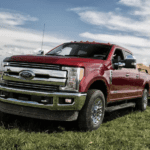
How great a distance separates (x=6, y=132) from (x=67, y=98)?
3.90ft

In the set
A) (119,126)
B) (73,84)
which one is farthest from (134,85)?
(73,84)

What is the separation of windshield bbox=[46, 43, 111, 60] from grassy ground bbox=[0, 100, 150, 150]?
5.07 feet

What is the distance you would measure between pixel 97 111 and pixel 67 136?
2.76ft

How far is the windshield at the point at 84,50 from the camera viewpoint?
513 centimetres

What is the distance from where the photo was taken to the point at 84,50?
210 inches

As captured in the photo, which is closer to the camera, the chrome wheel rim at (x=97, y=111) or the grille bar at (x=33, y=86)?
the grille bar at (x=33, y=86)

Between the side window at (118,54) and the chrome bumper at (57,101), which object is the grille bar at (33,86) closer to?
the chrome bumper at (57,101)

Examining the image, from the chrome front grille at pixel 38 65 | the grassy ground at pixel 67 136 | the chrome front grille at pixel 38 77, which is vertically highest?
the chrome front grille at pixel 38 65

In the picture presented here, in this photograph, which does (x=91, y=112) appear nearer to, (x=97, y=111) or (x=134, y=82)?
(x=97, y=111)

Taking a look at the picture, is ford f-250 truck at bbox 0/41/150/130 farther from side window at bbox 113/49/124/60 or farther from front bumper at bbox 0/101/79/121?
side window at bbox 113/49/124/60

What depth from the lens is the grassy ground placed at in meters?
3.42

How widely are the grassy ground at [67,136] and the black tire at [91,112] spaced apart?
13cm

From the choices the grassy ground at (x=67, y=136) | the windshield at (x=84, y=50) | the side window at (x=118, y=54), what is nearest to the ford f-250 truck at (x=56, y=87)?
the grassy ground at (x=67, y=136)

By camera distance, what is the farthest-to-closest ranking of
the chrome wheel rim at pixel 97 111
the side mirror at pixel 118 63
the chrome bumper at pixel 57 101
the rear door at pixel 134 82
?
the rear door at pixel 134 82, the side mirror at pixel 118 63, the chrome wheel rim at pixel 97 111, the chrome bumper at pixel 57 101
